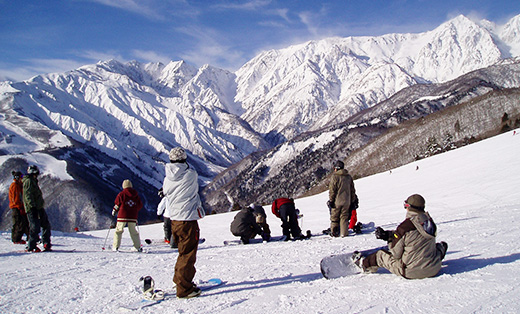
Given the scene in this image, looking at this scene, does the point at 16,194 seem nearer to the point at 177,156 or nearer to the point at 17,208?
the point at 17,208

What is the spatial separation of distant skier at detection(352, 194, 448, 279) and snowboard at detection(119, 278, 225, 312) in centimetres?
294

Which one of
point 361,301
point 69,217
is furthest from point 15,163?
point 361,301

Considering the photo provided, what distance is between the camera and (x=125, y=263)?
8.20 metres

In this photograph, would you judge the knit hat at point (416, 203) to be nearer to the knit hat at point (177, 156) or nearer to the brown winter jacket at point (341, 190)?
the knit hat at point (177, 156)

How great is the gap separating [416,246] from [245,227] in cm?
643

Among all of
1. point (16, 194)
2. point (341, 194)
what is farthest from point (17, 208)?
point (341, 194)

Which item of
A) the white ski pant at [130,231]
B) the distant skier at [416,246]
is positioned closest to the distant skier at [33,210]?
the white ski pant at [130,231]

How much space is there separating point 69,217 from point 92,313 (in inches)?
4991

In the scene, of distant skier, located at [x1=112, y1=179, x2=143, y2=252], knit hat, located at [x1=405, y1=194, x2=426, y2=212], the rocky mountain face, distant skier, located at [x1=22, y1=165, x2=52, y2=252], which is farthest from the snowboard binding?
the rocky mountain face

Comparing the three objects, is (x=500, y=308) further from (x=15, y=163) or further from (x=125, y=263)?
(x=15, y=163)

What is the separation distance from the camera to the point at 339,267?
19.0 feet

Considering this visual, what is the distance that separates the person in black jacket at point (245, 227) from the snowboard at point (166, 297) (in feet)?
15.2

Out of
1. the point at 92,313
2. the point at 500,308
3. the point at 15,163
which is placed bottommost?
the point at 500,308

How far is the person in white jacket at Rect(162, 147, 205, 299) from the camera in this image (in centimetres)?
536
